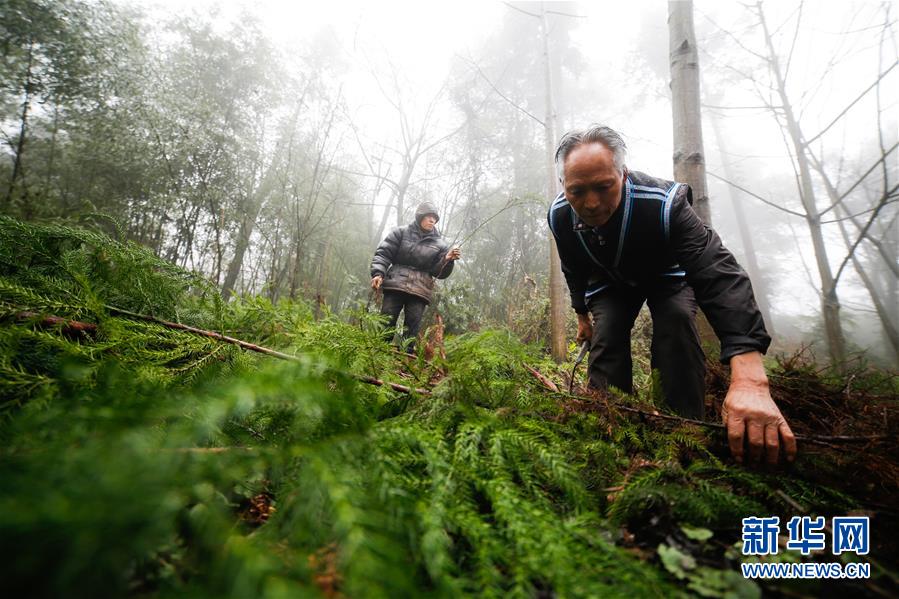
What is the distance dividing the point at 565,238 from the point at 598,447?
5.27 feet

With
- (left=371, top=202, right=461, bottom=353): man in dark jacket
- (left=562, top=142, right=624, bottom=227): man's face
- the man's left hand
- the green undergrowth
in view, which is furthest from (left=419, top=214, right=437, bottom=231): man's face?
the man's left hand

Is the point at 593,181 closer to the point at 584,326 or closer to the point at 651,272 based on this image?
the point at 651,272

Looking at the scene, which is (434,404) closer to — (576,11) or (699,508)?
(699,508)

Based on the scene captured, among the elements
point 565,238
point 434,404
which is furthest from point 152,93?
point 434,404

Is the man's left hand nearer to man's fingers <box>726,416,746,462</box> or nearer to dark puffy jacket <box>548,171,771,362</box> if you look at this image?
man's fingers <box>726,416,746,462</box>

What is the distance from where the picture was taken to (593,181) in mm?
1823

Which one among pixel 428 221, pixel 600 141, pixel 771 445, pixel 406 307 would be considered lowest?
pixel 771 445

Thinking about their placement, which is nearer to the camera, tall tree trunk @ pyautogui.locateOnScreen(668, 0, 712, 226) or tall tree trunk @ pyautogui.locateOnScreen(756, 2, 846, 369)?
tall tree trunk @ pyautogui.locateOnScreen(668, 0, 712, 226)

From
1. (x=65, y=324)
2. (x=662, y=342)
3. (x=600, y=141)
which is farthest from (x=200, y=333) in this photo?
(x=662, y=342)

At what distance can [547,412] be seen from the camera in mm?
1167

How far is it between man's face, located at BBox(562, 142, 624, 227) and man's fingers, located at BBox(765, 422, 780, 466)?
123cm

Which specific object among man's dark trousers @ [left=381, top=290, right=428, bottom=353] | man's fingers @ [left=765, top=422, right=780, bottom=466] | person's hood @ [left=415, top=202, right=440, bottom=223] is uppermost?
person's hood @ [left=415, top=202, right=440, bottom=223]

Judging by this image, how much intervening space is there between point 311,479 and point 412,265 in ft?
15.2

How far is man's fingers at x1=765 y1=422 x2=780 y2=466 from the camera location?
1.02 meters
